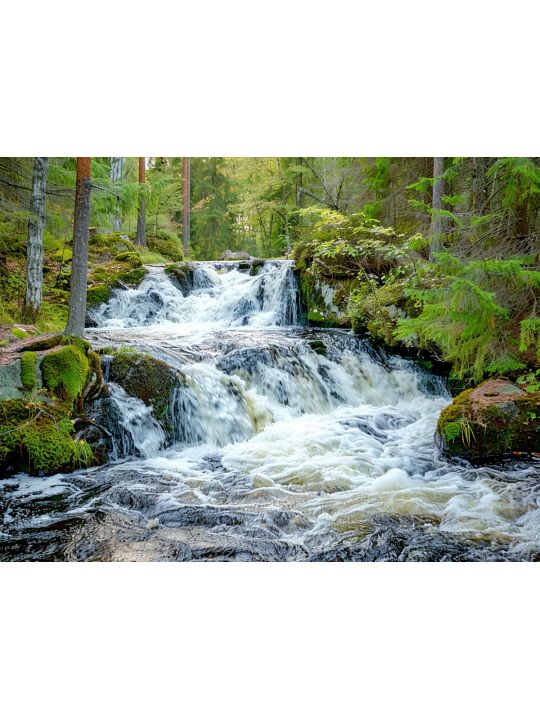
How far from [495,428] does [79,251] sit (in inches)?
150

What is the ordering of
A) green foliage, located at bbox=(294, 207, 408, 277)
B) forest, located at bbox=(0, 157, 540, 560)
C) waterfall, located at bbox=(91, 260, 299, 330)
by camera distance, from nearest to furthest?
forest, located at bbox=(0, 157, 540, 560) → green foliage, located at bbox=(294, 207, 408, 277) → waterfall, located at bbox=(91, 260, 299, 330)

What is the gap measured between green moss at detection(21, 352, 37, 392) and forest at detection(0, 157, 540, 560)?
0.03 feet

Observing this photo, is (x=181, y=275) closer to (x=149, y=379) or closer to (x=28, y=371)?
(x=149, y=379)

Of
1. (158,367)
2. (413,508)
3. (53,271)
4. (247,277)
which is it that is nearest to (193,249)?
(247,277)

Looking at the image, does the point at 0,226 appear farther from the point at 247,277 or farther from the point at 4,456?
the point at 247,277

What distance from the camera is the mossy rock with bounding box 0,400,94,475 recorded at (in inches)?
141

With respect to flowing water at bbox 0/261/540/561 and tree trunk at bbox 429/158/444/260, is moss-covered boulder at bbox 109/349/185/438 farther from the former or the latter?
tree trunk at bbox 429/158/444/260

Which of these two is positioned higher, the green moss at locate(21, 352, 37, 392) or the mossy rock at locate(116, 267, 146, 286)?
the mossy rock at locate(116, 267, 146, 286)

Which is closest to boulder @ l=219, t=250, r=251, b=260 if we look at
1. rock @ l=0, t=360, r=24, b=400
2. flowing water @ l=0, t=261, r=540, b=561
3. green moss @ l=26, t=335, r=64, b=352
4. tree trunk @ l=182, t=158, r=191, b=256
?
tree trunk @ l=182, t=158, r=191, b=256

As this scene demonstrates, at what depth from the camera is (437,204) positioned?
14.9 feet

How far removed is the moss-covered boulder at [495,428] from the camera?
3.86 m

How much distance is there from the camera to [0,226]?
5.00 m

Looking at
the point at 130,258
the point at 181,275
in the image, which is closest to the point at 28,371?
the point at 130,258

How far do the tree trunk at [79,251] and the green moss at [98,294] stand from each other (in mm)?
2041
